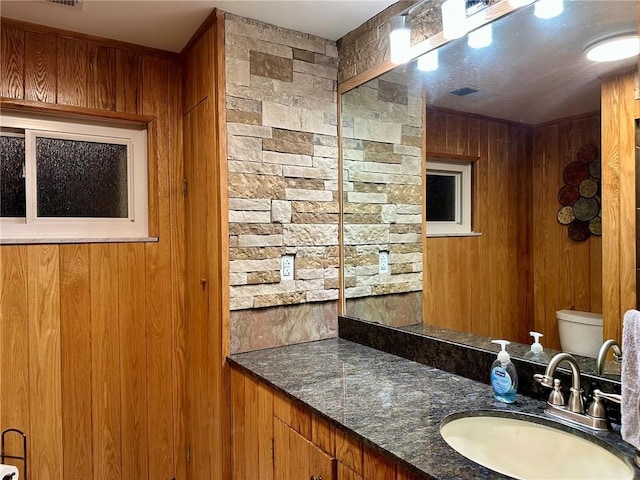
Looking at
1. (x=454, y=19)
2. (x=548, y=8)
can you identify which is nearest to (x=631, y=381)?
(x=548, y=8)

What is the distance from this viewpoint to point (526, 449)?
1.22 m

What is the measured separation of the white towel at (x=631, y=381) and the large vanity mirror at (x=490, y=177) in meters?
0.28

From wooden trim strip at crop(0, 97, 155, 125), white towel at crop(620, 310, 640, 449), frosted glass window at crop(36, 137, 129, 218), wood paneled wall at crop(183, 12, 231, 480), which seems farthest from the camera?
frosted glass window at crop(36, 137, 129, 218)

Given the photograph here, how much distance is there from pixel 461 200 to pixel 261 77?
104 cm

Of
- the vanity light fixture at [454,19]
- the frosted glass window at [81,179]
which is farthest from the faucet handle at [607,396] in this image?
the frosted glass window at [81,179]

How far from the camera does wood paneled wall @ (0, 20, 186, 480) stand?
6.84 ft

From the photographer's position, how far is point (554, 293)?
1456 millimetres

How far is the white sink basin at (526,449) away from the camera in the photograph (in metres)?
1.10

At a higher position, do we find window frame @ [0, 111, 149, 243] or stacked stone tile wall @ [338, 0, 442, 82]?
stacked stone tile wall @ [338, 0, 442, 82]

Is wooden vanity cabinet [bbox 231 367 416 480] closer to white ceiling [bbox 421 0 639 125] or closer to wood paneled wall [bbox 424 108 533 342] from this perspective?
wood paneled wall [bbox 424 108 533 342]

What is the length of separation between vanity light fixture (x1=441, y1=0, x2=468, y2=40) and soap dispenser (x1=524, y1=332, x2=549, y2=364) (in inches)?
43.1

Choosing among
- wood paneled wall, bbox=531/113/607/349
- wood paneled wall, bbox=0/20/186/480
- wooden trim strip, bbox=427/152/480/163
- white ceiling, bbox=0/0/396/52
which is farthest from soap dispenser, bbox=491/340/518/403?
wood paneled wall, bbox=0/20/186/480

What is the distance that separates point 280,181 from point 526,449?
142 centimetres

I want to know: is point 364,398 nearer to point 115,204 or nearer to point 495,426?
point 495,426
